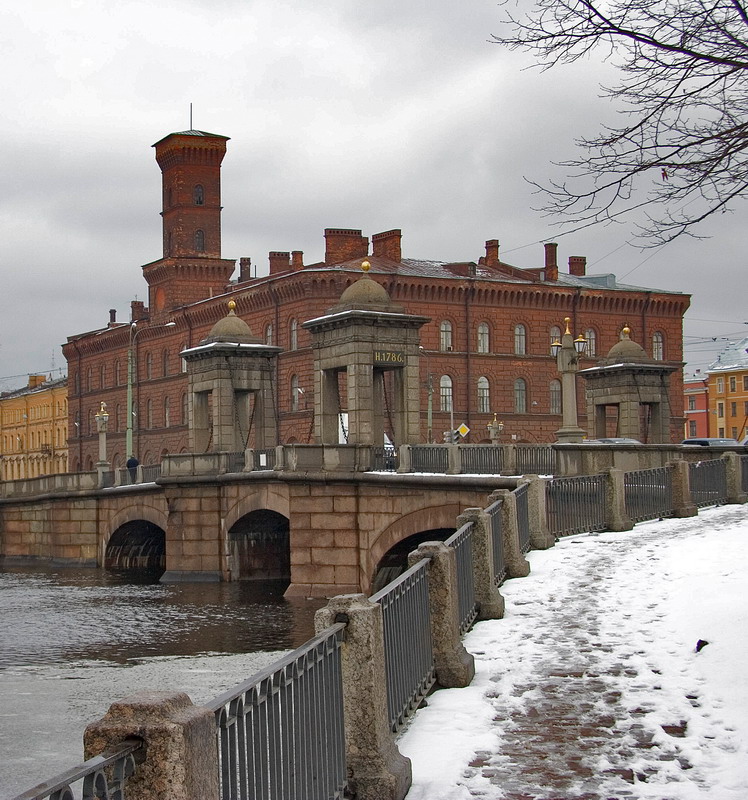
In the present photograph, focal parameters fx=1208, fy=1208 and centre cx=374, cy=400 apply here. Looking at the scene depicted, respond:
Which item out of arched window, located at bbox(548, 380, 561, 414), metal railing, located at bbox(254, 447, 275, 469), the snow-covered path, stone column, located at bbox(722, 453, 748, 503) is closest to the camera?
the snow-covered path

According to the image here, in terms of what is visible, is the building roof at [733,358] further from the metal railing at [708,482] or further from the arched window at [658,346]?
Result: the metal railing at [708,482]

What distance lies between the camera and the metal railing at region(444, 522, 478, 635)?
1166 centimetres

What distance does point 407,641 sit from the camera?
8.92 meters

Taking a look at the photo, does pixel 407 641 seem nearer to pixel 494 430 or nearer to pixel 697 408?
pixel 494 430

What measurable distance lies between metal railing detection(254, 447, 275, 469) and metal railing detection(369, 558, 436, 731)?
26.4m

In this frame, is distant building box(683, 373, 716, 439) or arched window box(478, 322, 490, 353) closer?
arched window box(478, 322, 490, 353)

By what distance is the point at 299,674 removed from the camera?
6211mm

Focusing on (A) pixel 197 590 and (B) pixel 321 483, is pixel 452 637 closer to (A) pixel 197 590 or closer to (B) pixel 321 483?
(B) pixel 321 483

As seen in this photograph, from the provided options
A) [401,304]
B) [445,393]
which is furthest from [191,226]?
[445,393]

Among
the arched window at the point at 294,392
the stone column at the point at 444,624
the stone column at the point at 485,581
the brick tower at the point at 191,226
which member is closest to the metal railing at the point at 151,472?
the arched window at the point at 294,392

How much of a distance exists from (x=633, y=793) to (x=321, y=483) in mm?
25721

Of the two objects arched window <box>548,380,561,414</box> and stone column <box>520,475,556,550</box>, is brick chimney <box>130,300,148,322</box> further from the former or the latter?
stone column <box>520,475,556,550</box>

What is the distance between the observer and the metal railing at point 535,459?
27.2 m

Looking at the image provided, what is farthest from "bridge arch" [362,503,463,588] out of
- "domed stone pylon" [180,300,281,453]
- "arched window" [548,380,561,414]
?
"arched window" [548,380,561,414]
